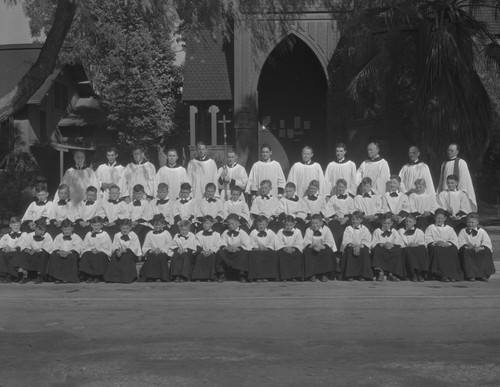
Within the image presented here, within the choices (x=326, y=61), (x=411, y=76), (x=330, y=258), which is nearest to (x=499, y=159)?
(x=326, y=61)

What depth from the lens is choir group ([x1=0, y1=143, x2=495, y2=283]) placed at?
13469 mm

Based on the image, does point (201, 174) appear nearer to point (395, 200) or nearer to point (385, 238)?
point (395, 200)

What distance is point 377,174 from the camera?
15.6 m

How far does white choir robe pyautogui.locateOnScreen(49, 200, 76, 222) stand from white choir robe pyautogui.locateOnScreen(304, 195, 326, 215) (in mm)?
4332

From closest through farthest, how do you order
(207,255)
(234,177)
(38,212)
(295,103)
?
(207,255) < (38,212) < (234,177) < (295,103)

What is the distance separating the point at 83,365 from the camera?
759cm

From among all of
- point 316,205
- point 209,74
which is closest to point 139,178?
point 316,205

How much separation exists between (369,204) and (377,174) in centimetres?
103

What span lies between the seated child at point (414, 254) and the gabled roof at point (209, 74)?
17703 millimetres

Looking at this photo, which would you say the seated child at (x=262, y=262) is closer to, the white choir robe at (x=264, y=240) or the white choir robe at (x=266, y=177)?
the white choir robe at (x=264, y=240)

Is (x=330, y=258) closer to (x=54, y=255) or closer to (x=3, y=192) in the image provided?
(x=54, y=255)

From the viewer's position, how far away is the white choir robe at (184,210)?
48.2ft

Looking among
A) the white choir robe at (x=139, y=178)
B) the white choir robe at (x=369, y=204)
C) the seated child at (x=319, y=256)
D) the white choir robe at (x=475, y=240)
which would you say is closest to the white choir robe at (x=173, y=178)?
the white choir robe at (x=139, y=178)

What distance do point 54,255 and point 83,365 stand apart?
20.2 ft
